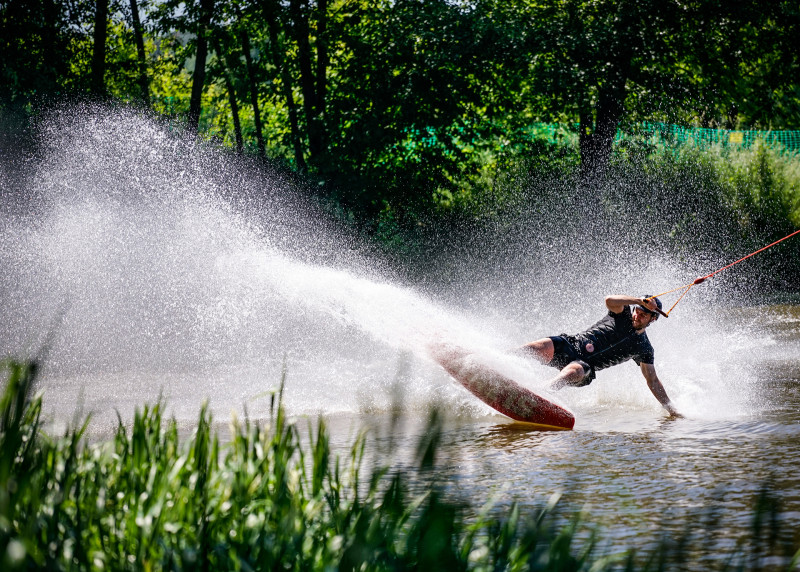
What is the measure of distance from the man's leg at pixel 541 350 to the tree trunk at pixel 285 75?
11.5 m

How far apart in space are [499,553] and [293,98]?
68.8 ft

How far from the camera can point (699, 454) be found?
21.7 ft

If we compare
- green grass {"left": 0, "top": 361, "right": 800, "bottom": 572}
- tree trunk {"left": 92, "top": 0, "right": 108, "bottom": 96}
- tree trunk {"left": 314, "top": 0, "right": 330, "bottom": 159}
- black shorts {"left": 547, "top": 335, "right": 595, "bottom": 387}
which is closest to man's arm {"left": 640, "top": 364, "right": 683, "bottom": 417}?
black shorts {"left": 547, "top": 335, "right": 595, "bottom": 387}

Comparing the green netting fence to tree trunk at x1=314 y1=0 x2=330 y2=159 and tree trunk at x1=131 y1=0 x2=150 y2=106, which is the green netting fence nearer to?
tree trunk at x1=314 y1=0 x2=330 y2=159

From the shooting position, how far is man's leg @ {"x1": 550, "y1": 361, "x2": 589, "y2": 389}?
889 centimetres

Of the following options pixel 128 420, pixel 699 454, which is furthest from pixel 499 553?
pixel 128 420

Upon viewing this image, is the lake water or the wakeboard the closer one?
the lake water

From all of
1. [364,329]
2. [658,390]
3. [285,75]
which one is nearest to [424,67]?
[285,75]

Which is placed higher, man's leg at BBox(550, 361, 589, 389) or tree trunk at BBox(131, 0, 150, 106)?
tree trunk at BBox(131, 0, 150, 106)

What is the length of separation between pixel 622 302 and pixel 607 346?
0.51 metres

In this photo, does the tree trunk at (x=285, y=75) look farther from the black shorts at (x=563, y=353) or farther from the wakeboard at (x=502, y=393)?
the wakeboard at (x=502, y=393)

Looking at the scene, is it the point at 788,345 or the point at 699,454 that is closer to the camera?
the point at 699,454

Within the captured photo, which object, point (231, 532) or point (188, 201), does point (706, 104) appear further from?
point (231, 532)

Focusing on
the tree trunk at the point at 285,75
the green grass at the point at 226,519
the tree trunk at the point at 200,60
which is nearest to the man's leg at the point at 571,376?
the green grass at the point at 226,519
